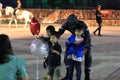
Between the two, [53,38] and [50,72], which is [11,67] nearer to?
[53,38]

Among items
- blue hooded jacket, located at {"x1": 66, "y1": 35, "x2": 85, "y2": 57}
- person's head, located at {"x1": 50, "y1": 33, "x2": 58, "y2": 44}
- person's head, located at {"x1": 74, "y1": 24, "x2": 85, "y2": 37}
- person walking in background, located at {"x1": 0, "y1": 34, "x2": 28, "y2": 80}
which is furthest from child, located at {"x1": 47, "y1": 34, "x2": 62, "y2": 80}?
person walking in background, located at {"x1": 0, "y1": 34, "x2": 28, "y2": 80}

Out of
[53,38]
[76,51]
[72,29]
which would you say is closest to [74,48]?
[76,51]

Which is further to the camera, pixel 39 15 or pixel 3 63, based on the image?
pixel 39 15

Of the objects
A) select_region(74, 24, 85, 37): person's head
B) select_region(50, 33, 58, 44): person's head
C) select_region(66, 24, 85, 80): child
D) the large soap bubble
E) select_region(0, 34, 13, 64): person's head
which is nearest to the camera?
select_region(0, 34, 13, 64): person's head

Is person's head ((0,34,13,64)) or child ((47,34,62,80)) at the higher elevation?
person's head ((0,34,13,64))

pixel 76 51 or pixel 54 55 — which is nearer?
pixel 54 55

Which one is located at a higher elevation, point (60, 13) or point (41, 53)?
point (41, 53)

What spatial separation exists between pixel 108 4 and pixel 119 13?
245 inches

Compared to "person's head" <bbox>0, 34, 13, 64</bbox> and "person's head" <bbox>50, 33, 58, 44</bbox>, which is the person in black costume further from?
"person's head" <bbox>0, 34, 13, 64</bbox>

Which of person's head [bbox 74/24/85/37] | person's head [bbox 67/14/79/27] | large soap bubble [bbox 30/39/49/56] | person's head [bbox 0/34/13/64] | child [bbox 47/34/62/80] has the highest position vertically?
person's head [bbox 0/34/13/64]

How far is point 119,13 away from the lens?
4119 cm

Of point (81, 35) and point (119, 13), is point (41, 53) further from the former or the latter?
point (119, 13)

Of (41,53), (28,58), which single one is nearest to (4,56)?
(41,53)

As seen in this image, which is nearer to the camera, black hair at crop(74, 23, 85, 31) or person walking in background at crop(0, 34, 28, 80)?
person walking in background at crop(0, 34, 28, 80)
